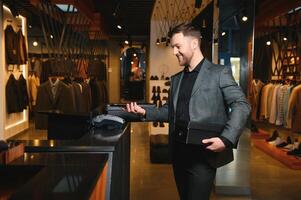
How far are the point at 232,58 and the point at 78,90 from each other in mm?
4924

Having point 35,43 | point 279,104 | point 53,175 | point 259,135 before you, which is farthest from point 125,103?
point 35,43

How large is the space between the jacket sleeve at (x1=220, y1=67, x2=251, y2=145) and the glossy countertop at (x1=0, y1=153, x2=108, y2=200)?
70 cm

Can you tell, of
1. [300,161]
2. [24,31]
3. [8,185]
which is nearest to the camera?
[8,185]

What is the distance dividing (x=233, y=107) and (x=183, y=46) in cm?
46

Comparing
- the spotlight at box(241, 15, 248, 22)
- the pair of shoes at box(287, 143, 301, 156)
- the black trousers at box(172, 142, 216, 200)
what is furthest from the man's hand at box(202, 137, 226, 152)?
the pair of shoes at box(287, 143, 301, 156)

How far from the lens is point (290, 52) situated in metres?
8.80

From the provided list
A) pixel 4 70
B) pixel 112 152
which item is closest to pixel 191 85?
pixel 112 152

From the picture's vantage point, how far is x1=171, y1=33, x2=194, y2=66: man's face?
223 centimetres

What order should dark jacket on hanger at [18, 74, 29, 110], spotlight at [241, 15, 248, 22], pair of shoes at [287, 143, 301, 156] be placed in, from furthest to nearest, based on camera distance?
dark jacket on hanger at [18, 74, 29, 110], pair of shoes at [287, 143, 301, 156], spotlight at [241, 15, 248, 22]

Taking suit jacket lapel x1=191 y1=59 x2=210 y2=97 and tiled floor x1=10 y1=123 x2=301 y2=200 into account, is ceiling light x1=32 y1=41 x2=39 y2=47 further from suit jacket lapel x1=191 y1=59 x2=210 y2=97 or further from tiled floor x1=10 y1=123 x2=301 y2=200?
suit jacket lapel x1=191 y1=59 x2=210 y2=97

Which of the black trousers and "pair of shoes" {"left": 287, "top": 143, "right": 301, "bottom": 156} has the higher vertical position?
the black trousers

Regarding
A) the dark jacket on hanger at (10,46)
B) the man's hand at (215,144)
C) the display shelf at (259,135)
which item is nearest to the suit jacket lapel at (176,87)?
the man's hand at (215,144)

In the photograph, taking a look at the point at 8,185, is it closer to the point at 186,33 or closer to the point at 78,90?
the point at 186,33

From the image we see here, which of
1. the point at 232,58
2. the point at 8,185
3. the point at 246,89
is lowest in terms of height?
the point at 8,185
